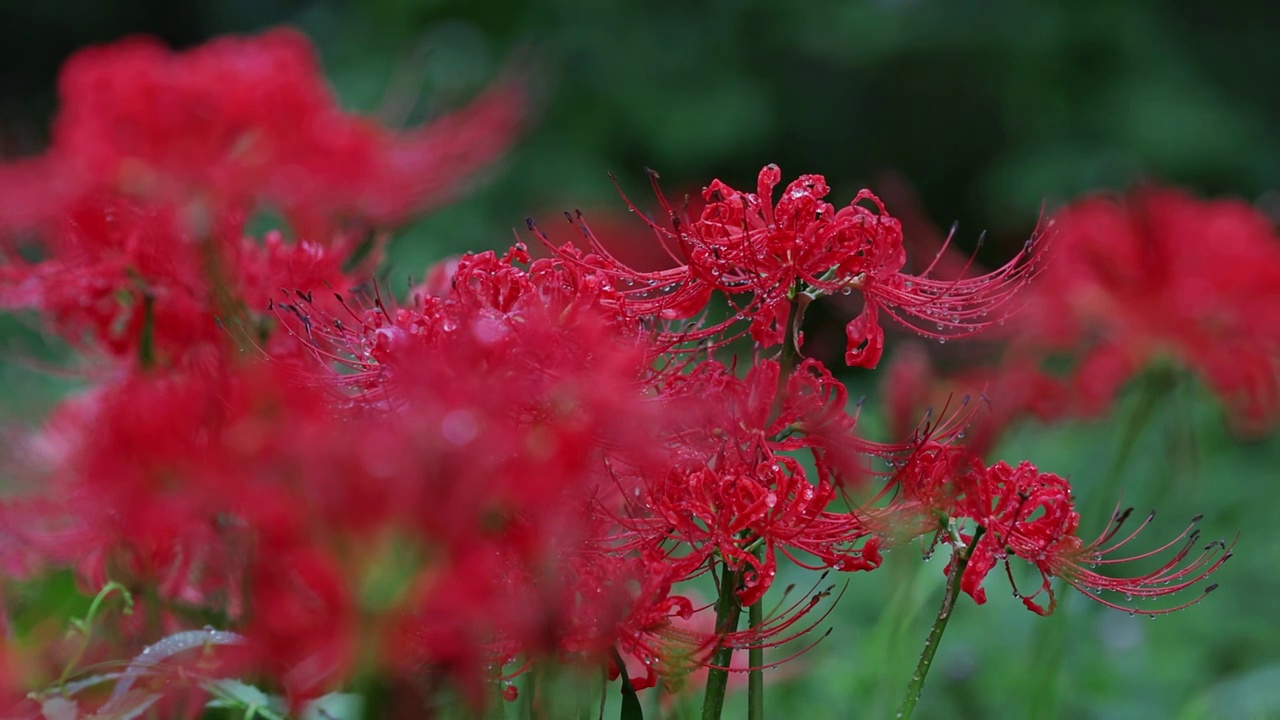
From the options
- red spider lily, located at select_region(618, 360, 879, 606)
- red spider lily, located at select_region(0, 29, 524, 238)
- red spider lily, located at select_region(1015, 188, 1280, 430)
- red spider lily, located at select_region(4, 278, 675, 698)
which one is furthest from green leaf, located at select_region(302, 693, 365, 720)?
red spider lily, located at select_region(1015, 188, 1280, 430)

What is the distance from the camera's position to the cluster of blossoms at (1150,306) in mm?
2240

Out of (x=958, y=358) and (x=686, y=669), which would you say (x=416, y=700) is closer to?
(x=686, y=669)

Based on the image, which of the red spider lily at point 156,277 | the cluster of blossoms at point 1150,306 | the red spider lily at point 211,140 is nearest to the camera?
the red spider lily at point 156,277

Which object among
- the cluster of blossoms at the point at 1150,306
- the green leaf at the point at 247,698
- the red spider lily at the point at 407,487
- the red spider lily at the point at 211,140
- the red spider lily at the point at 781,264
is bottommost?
the green leaf at the point at 247,698

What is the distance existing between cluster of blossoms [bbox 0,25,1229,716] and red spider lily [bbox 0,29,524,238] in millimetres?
399

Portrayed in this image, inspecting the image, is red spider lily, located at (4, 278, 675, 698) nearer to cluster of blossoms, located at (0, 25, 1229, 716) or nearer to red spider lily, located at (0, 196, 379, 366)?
cluster of blossoms, located at (0, 25, 1229, 716)

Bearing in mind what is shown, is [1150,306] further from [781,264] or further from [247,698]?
[247,698]

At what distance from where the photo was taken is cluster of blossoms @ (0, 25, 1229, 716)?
64 centimetres

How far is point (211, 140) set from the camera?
1964 mm

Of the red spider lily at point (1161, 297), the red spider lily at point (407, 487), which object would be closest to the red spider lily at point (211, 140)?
the red spider lily at point (407, 487)

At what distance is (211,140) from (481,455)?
1.50 metres

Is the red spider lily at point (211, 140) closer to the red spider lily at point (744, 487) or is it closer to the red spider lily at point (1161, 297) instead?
the red spider lily at point (744, 487)

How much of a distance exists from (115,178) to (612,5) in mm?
2836

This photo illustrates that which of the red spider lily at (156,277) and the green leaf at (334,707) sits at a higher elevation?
the red spider lily at (156,277)
